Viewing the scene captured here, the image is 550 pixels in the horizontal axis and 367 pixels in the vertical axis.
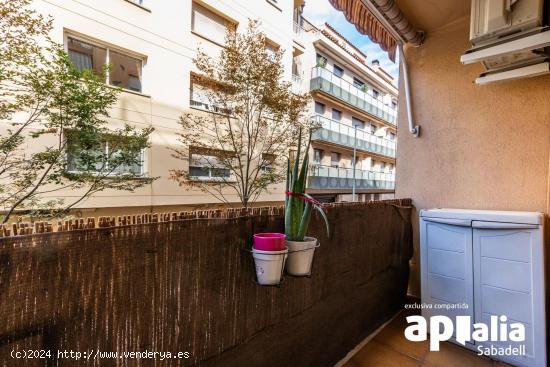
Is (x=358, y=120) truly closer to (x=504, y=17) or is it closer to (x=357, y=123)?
(x=357, y=123)

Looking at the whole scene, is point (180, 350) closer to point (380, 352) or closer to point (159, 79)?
point (380, 352)

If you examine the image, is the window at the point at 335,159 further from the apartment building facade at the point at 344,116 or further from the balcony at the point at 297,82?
the balcony at the point at 297,82

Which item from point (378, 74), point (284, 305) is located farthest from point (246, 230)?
point (378, 74)

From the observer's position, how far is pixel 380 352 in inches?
67.6

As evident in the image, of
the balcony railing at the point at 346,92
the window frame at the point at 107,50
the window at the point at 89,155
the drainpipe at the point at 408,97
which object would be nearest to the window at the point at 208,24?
the window frame at the point at 107,50

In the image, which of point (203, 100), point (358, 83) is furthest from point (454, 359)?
point (358, 83)

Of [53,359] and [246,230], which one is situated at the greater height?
[246,230]

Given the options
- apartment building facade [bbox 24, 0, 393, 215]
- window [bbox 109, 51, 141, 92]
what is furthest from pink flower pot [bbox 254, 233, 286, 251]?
window [bbox 109, 51, 141, 92]

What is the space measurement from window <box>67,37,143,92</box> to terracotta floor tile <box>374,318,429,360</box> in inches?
229

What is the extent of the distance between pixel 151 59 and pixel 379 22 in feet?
18.0

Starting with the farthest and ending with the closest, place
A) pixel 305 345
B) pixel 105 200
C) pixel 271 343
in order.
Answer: pixel 105 200 → pixel 305 345 → pixel 271 343

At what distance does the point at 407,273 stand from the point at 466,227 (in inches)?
32.9

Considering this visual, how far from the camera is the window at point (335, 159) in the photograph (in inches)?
468

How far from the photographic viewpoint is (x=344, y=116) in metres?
12.3
